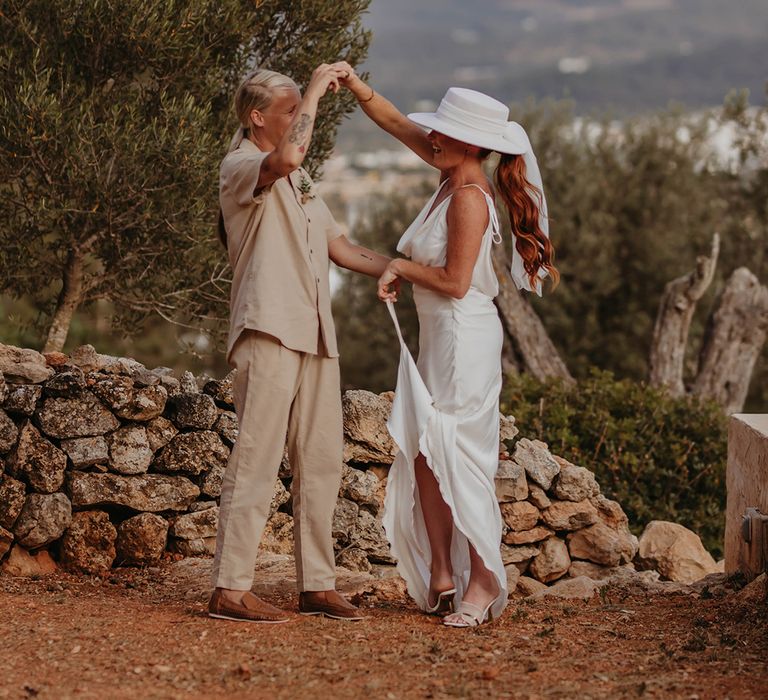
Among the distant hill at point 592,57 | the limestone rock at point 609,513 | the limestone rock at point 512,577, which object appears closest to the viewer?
the limestone rock at point 512,577

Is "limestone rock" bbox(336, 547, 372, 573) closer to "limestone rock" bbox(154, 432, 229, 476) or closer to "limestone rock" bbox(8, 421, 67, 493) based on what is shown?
"limestone rock" bbox(154, 432, 229, 476)

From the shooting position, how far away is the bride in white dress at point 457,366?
16.1 feet

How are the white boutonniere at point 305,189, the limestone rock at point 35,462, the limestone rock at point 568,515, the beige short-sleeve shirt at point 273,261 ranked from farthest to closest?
the limestone rock at point 568,515
the limestone rock at point 35,462
the white boutonniere at point 305,189
the beige short-sleeve shirt at point 273,261

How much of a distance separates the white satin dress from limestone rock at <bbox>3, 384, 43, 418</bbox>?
2358 millimetres

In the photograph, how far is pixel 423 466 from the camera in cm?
510

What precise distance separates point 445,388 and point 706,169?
49.5ft

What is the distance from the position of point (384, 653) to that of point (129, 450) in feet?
8.62

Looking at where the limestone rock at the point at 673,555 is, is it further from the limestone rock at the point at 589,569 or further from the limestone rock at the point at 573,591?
the limestone rock at the point at 573,591

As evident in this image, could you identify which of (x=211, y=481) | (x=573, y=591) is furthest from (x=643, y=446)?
(x=211, y=481)

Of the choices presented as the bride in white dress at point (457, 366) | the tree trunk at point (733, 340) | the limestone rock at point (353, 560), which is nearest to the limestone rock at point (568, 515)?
the limestone rock at point (353, 560)

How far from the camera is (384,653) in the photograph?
14.5 ft

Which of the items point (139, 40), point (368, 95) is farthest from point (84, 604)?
point (139, 40)

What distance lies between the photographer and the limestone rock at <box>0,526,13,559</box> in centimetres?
622

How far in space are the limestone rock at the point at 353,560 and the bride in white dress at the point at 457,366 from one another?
1762 millimetres
